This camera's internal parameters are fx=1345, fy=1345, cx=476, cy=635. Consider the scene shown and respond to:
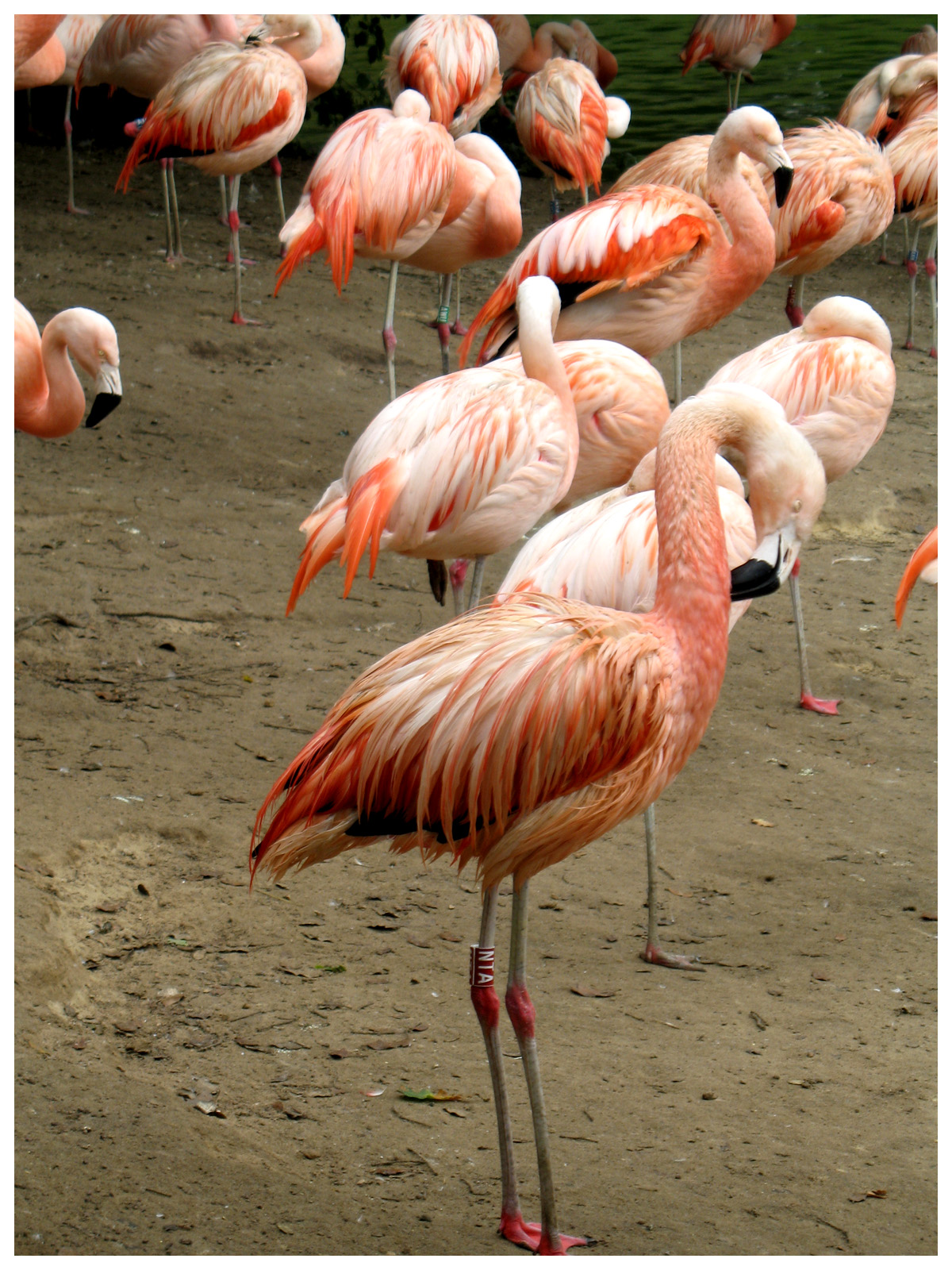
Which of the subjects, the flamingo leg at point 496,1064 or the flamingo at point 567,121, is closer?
the flamingo leg at point 496,1064

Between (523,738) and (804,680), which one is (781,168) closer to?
(804,680)

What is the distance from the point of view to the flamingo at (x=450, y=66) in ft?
24.2

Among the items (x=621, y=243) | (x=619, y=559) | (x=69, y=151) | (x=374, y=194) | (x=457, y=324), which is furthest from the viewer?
(x=69, y=151)

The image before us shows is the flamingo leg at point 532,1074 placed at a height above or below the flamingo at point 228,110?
below

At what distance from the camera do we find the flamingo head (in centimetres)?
508

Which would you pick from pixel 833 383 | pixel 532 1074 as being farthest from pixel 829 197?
pixel 532 1074

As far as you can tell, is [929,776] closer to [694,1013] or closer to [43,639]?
[694,1013]

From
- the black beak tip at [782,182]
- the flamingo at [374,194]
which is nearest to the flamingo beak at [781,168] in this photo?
the black beak tip at [782,182]

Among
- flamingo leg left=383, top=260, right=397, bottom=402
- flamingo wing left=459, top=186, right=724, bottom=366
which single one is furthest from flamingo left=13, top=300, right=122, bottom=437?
flamingo leg left=383, top=260, right=397, bottom=402

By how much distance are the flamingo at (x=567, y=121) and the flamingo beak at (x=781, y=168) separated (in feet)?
8.13

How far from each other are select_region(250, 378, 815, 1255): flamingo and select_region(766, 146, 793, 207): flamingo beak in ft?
10.0

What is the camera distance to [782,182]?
523cm

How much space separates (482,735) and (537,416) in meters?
1.76

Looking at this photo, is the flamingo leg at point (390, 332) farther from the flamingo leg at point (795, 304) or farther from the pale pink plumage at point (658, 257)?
the flamingo leg at point (795, 304)
